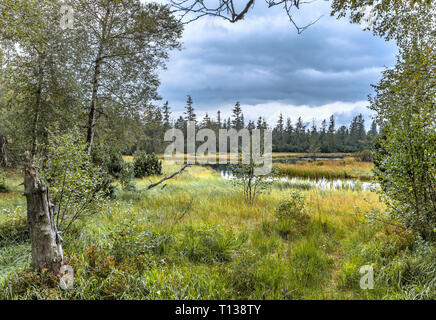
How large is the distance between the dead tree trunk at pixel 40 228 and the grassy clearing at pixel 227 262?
0.53 feet

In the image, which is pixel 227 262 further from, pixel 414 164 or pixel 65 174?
pixel 414 164

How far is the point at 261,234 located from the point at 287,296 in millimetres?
2162

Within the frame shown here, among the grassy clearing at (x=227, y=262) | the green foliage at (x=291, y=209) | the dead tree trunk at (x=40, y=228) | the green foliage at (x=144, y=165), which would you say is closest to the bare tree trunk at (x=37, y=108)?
the grassy clearing at (x=227, y=262)

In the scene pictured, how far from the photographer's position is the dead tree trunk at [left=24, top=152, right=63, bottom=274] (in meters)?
2.88

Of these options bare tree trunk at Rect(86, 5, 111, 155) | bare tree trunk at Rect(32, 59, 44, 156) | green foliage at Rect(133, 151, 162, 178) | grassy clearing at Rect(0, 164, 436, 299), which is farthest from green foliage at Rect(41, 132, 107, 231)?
green foliage at Rect(133, 151, 162, 178)

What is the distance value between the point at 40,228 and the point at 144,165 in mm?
15513

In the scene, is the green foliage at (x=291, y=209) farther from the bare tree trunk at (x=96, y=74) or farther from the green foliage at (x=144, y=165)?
the green foliage at (x=144, y=165)

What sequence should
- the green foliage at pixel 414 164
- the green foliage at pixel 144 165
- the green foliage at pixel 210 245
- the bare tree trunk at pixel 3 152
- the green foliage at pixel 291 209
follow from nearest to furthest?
the green foliage at pixel 414 164 → the green foliage at pixel 210 245 → the green foliage at pixel 291 209 → the bare tree trunk at pixel 3 152 → the green foliage at pixel 144 165

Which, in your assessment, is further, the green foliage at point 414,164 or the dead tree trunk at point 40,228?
the green foliage at point 414,164

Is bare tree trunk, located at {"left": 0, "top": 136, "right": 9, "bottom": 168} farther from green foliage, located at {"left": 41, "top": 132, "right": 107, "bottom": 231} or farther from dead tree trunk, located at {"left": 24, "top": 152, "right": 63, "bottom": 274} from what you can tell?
dead tree trunk, located at {"left": 24, "top": 152, "right": 63, "bottom": 274}

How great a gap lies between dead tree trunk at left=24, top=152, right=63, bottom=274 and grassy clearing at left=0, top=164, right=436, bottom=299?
16 centimetres

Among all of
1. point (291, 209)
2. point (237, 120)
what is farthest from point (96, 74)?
point (237, 120)

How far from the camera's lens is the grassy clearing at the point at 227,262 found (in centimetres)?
272
